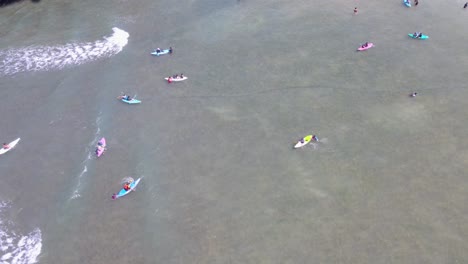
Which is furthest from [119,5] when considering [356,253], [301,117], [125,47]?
[356,253]

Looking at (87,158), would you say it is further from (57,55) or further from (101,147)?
(57,55)

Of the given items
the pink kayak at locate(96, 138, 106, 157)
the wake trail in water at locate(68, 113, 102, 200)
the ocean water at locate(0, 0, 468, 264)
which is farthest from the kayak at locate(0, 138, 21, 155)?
the pink kayak at locate(96, 138, 106, 157)

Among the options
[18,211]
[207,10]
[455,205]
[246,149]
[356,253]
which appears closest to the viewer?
[356,253]

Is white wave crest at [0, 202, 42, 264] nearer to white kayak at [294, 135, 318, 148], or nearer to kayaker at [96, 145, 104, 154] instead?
kayaker at [96, 145, 104, 154]

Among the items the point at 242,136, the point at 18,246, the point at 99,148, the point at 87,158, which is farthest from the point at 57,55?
the point at 242,136

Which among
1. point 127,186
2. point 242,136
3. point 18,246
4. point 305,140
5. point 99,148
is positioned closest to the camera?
point 18,246

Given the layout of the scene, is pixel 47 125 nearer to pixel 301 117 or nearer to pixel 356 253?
pixel 301 117
